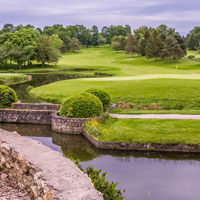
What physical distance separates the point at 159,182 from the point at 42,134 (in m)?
9.67

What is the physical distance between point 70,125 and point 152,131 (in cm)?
517

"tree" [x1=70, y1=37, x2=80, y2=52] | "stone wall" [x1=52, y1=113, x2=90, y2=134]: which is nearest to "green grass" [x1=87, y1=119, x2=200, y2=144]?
"stone wall" [x1=52, y1=113, x2=90, y2=134]

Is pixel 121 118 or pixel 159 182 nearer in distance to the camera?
pixel 159 182

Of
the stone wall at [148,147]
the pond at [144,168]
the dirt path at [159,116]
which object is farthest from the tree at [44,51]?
the stone wall at [148,147]

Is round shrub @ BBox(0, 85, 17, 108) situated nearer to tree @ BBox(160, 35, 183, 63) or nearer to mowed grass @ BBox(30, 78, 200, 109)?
mowed grass @ BBox(30, 78, 200, 109)

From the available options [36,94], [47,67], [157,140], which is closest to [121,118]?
[157,140]

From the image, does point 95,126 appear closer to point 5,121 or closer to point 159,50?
point 5,121

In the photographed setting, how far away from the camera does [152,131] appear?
16.2 metres

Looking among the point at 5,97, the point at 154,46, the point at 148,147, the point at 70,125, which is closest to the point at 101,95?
the point at 70,125

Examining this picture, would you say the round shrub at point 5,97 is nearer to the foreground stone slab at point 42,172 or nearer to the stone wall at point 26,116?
the stone wall at point 26,116

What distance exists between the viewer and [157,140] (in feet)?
48.9

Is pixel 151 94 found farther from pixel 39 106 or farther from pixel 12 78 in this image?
pixel 12 78

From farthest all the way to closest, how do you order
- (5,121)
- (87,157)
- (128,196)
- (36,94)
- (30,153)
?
(36,94)
(5,121)
(87,157)
(128,196)
(30,153)

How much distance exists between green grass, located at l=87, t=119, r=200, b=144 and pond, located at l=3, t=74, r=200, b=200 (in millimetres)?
792
